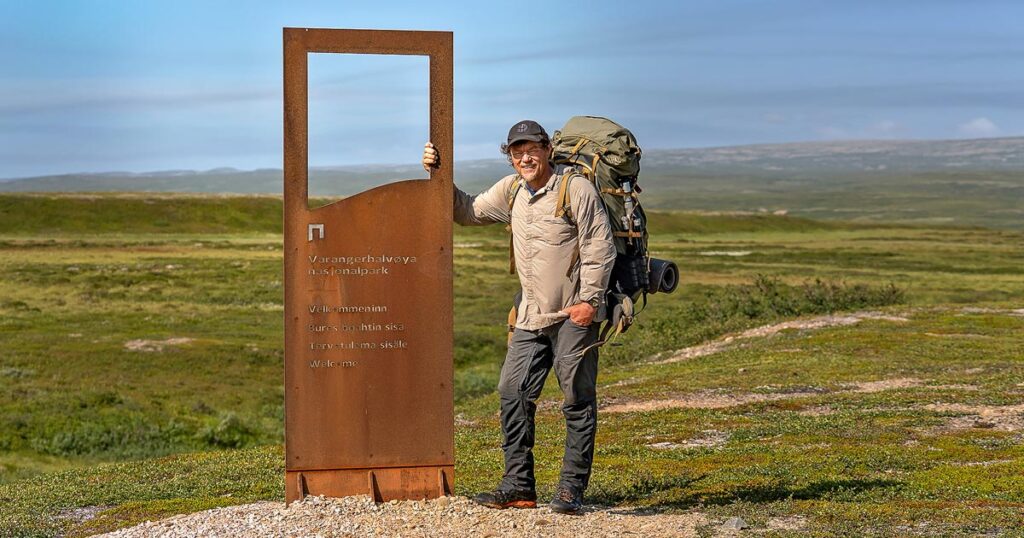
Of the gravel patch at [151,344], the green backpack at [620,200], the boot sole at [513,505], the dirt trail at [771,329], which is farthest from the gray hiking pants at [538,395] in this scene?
the gravel patch at [151,344]

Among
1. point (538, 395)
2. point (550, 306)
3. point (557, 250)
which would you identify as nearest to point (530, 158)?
point (557, 250)

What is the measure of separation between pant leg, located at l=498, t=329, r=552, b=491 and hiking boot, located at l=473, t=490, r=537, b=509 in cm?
4

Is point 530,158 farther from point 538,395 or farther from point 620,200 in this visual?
point 538,395

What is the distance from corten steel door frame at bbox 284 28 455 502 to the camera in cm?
895

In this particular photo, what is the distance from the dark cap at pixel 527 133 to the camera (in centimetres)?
859

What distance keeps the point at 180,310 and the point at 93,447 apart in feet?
89.2

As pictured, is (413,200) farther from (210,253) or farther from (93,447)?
(210,253)

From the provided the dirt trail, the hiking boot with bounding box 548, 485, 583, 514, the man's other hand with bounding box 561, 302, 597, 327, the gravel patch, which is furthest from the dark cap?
the gravel patch

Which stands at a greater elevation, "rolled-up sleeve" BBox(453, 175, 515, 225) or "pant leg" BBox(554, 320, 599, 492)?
"rolled-up sleeve" BBox(453, 175, 515, 225)

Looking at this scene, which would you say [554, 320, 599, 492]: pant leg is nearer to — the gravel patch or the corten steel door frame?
the corten steel door frame

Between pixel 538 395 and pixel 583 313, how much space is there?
2.20ft

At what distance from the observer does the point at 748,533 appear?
8789mm

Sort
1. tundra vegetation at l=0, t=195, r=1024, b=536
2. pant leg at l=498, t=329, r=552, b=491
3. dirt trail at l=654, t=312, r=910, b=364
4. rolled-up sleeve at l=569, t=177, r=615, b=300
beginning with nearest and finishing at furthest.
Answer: rolled-up sleeve at l=569, t=177, r=615, b=300 < pant leg at l=498, t=329, r=552, b=491 < tundra vegetation at l=0, t=195, r=1024, b=536 < dirt trail at l=654, t=312, r=910, b=364

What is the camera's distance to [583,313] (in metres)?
8.52
